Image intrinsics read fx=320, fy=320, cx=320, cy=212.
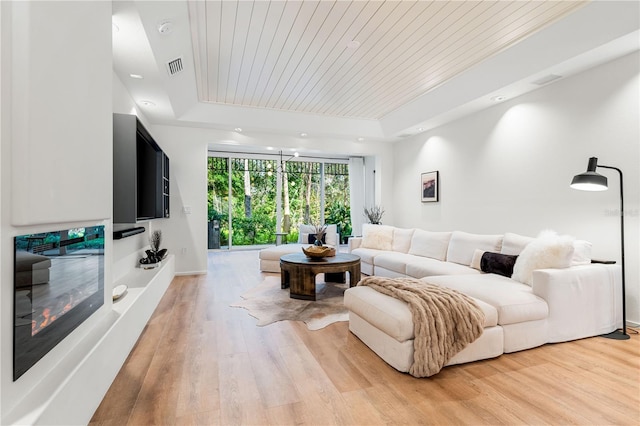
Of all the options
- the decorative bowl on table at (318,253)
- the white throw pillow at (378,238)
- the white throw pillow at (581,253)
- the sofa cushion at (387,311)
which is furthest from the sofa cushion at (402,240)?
the sofa cushion at (387,311)

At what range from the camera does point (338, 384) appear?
2049mm

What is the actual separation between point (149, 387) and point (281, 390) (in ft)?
2.74

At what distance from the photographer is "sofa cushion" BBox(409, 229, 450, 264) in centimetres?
451

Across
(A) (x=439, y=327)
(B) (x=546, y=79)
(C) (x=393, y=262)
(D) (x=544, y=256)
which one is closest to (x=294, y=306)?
(C) (x=393, y=262)

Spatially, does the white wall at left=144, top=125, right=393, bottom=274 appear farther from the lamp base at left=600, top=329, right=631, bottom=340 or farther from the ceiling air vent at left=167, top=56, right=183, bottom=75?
the lamp base at left=600, top=329, right=631, bottom=340

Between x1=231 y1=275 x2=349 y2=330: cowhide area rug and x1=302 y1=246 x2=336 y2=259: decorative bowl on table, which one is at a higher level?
x1=302 y1=246 x2=336 y2=259: decorative bowl on table

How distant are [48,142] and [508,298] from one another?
3.06 m

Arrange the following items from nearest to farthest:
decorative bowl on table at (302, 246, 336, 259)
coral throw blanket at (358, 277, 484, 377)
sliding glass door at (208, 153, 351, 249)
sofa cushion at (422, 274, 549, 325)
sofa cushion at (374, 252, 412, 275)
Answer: coral throw blanket at (358, 277, 484, 377), sofa cushion at (422, 274, 549, 325), decorative bowl on table at (302, 246, 336, 259), sofa cushion at (374, 252, 412, 275), sliding glass door at (208, 153, 351, 249)

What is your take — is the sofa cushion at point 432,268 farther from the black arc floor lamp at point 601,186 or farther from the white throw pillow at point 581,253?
the black arc floor lamp at point 601,186

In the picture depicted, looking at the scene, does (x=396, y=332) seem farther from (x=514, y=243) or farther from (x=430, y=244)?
(x=430, y=244)

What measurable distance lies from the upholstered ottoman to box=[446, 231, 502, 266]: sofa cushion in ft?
5.11

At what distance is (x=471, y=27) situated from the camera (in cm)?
304

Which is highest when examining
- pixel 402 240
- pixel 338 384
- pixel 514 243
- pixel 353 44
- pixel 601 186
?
pixel 353 44

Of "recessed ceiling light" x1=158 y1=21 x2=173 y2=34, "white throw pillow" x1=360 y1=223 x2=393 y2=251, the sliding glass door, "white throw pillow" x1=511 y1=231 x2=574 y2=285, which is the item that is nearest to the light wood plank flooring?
"white throw pillow" x1=511 y1=231 x2=574 y2=285
